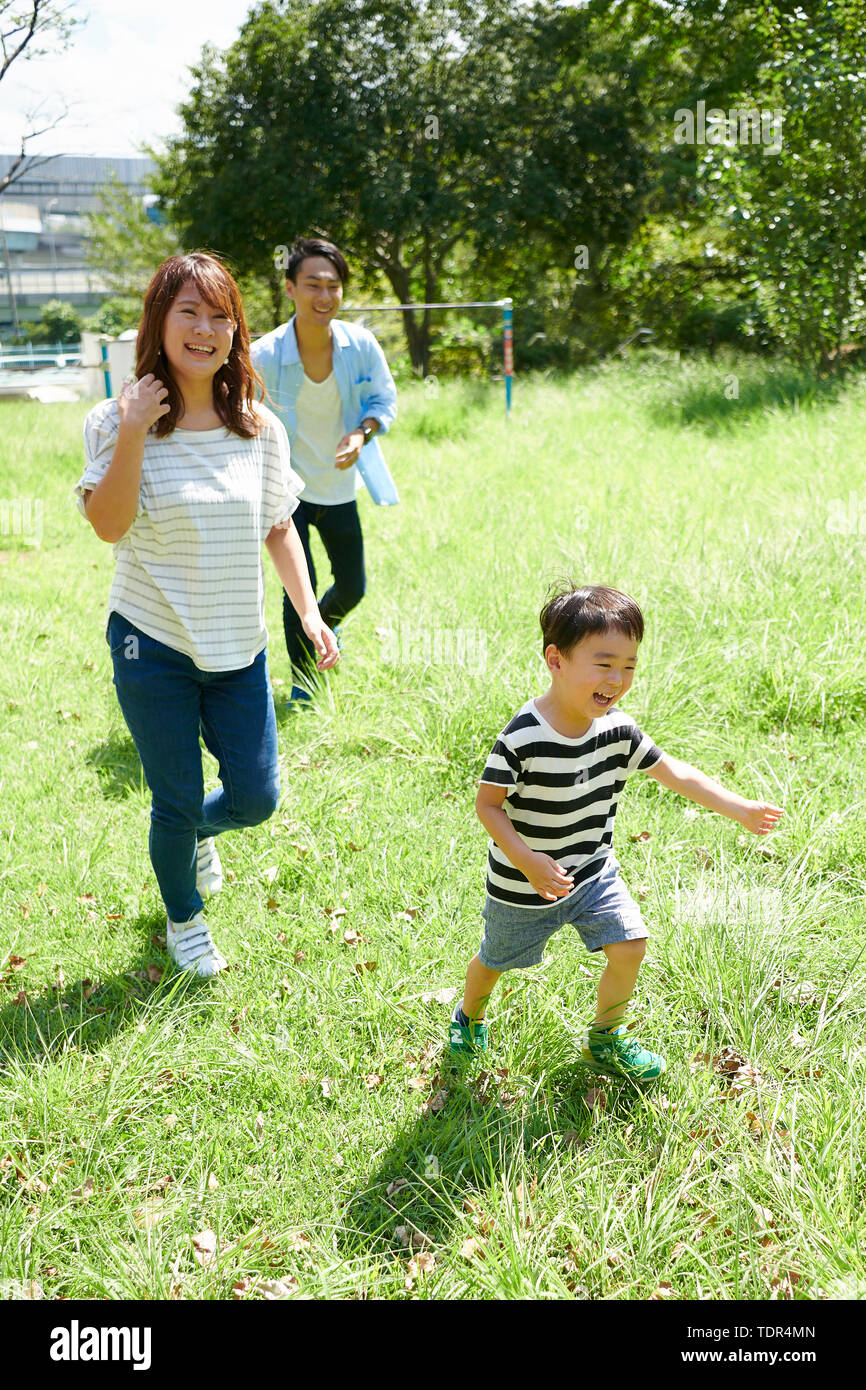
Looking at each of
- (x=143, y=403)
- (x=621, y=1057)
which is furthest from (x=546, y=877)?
(x=143, y=403)

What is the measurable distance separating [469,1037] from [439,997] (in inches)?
11.0

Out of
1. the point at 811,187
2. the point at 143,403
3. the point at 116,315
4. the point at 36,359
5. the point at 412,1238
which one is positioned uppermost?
the point at 116,315

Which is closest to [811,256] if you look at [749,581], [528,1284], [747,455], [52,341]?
[747,455]

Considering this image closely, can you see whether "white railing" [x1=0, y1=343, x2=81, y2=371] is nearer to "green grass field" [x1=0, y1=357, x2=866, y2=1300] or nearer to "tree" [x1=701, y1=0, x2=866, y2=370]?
"tree" [x1=701, y1=0, x2=866, y2=370]

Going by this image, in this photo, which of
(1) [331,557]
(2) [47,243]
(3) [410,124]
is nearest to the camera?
(1) [331,557]

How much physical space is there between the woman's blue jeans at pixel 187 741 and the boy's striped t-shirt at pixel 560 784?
88 centimetres

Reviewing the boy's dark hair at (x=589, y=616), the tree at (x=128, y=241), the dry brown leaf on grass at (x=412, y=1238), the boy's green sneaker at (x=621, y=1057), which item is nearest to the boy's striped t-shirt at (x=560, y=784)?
the boy's dark hair at (x=589, y=616)

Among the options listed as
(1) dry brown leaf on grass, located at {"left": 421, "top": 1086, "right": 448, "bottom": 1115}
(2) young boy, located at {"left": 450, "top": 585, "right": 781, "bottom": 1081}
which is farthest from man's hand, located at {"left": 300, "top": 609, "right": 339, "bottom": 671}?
(1) dry brown leaf on grass, located at {"left": 421, "top": 1086, "right": 448, "bottom": 1115}

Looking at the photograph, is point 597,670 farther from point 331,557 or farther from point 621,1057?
point 331,557

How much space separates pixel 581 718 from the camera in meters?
2.30

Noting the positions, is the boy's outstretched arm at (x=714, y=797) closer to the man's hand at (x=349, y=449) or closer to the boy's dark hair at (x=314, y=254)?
the man's hand at (x=349, y=449)

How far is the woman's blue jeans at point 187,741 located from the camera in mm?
2770

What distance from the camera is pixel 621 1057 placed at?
256cm

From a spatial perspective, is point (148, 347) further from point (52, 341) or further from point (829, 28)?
point (52, 341)
